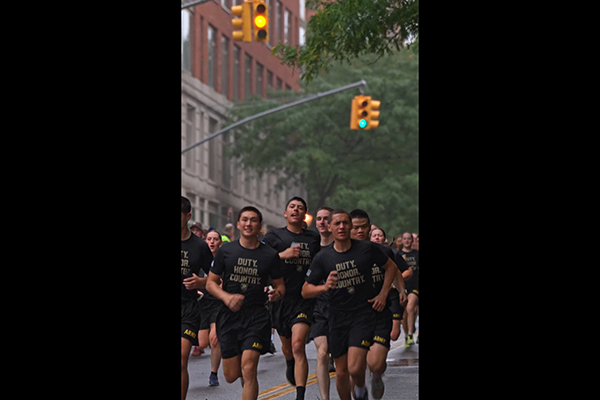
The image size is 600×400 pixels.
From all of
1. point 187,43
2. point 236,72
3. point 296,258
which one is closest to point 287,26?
point 236,72

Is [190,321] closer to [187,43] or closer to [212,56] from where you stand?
[187,43]

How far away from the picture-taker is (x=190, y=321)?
11547mm

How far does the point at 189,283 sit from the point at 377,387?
234cm

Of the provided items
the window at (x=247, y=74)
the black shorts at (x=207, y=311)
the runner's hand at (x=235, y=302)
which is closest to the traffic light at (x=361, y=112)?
the black shorts at (x=207, y=311)

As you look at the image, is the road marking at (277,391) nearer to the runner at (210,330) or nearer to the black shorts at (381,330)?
the runner at (210,330)

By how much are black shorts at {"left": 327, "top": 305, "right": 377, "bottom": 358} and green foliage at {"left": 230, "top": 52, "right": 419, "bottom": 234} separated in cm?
3213

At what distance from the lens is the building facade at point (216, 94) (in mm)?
43469

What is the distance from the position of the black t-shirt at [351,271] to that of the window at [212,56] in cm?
3559

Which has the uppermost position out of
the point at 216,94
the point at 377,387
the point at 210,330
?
the point at 216,94

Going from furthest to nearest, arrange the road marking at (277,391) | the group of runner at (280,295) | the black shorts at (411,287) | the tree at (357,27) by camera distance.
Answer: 1. the black shorts at (411,287)
2. the tree at (357,27)
3. the road marking at (277,391)
4. the group of runner at (280,295)
